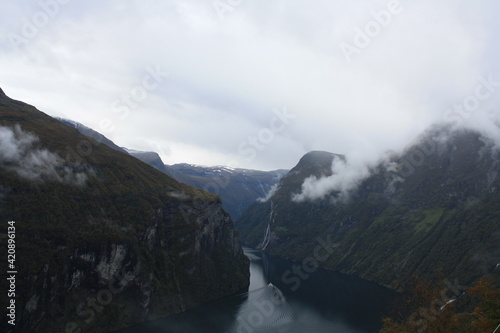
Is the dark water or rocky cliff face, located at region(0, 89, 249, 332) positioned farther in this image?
the dark water

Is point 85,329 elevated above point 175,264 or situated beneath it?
situated beneath

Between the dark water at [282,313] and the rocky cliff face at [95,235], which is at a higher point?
the rocky cliff face at [95,235]

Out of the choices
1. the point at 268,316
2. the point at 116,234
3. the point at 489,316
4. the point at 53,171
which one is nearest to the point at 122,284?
the point at 116,234

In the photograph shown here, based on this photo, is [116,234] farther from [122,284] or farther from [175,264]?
[175,264]

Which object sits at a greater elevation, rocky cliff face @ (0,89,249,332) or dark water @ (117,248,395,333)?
rocky cliff face @ (0,89,249,332)
